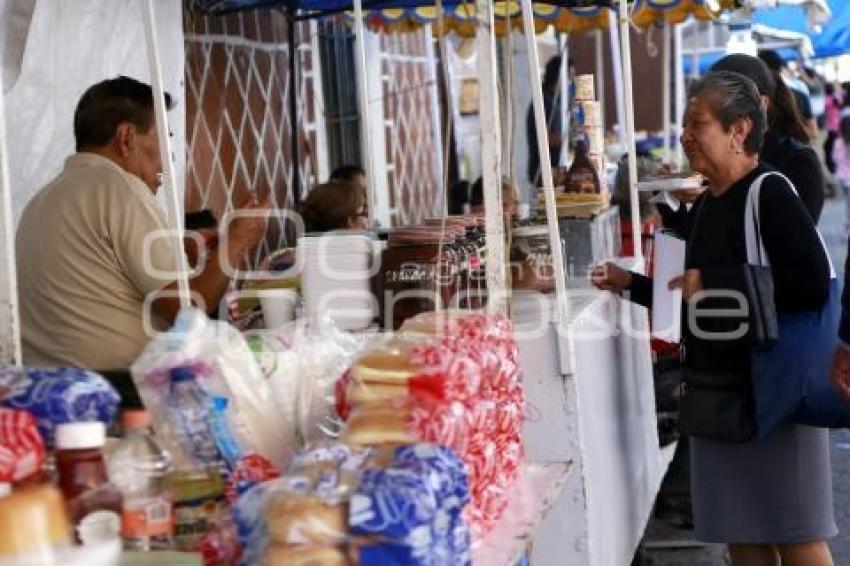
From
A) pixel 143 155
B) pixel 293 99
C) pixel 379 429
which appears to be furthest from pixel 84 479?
pixel 293 99

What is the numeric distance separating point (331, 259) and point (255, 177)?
4.20 m

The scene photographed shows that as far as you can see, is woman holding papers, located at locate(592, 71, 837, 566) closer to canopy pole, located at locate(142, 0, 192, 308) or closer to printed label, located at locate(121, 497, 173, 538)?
canopy pole, located at locate(142, 0, 192, 308)

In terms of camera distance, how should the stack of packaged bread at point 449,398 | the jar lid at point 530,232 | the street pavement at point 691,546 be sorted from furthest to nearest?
the street pavement at point 691,546 → the jar lid at point 530,232 → the stack of packaged bread at point 449,398

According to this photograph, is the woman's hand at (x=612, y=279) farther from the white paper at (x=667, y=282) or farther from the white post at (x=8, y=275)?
the white post at (x=8, y=275)

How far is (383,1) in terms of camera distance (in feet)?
23.8

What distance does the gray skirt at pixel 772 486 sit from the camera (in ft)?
12.0

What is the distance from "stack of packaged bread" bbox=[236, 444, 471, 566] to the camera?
6.14ft

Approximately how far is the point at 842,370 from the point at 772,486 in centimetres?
38

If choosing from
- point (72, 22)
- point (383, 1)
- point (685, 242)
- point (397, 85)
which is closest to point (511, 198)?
point (685, 242)

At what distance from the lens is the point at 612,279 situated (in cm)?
404

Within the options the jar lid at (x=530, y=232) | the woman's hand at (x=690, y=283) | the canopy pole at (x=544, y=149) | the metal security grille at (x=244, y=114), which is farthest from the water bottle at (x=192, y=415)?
the metal security grille at (x=244, y=114)

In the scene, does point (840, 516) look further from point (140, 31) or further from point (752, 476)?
point (140, 31)

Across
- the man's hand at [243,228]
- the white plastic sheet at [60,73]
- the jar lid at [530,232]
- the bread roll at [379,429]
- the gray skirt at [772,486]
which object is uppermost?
the white plastic sheet at [60,73]

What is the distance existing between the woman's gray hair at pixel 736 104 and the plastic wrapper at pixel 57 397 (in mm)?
1906
